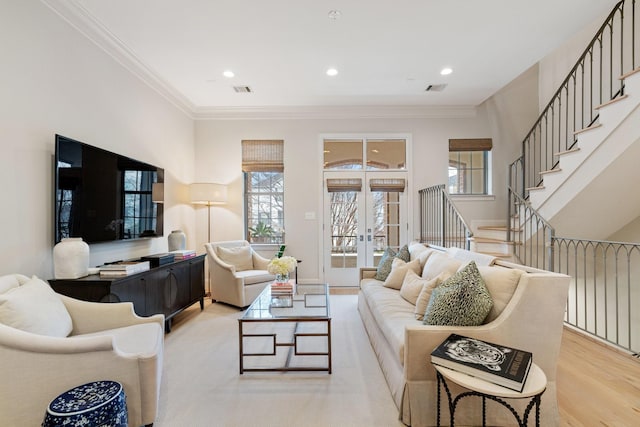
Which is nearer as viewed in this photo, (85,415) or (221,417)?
(85,415)

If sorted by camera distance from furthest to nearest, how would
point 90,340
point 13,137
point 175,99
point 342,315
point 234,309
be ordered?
point 175,99, point 234,309, point 342,315, point 13,137, point 90,340

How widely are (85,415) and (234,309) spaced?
266 cm

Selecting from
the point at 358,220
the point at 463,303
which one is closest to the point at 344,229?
Result: the point at 358,220

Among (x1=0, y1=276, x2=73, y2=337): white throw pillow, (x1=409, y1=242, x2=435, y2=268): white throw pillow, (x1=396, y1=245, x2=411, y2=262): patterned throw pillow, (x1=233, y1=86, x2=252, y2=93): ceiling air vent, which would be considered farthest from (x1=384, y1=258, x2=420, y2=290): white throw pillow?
(x1=233, y1=86, x2=252, y2=93): ceiling air vent

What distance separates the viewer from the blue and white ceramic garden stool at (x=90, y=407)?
1.29m

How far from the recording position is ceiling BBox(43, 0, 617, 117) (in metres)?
2.59

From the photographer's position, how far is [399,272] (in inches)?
123

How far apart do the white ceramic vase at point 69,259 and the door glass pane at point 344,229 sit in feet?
11.5

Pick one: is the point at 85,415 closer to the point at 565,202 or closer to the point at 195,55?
the point at 195,55

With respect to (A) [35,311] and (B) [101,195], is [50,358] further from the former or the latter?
(B) [101,195]

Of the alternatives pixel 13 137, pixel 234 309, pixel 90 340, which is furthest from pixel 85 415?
pixel 234 309

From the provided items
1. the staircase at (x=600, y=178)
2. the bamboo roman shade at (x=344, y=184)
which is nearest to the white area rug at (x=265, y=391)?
the bamboo roman shade at (x=344, y=184)

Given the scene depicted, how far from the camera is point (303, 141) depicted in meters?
5.06

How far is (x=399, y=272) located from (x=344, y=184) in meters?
2.27
